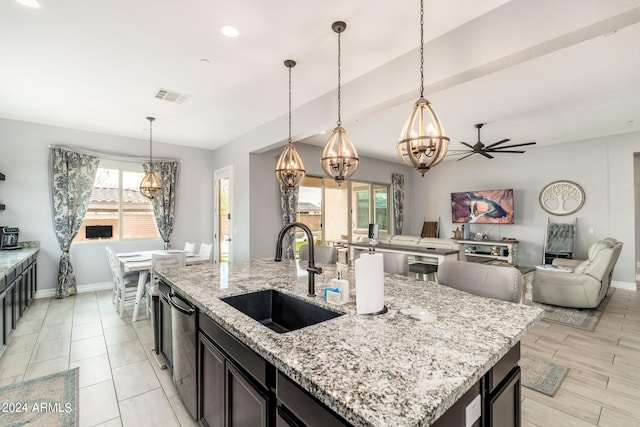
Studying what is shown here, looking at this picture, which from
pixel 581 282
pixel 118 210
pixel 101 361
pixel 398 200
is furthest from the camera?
pixel 398 200

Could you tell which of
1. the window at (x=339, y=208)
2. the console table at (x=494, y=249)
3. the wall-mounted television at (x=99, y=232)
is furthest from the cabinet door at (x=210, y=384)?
the console table at (x=494, y=249)

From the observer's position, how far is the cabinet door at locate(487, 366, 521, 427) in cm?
118

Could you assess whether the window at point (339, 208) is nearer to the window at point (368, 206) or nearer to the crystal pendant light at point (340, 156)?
the window at point (368, 206)

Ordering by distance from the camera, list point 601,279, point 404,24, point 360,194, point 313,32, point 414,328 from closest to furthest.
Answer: point 414,328, point 404,24, point 313,32, point 601,279, point 360,194

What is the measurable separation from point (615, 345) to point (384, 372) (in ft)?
12.4

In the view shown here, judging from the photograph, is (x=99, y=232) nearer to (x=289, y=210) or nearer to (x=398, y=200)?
(x=289, y=210)

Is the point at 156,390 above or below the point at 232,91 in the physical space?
below

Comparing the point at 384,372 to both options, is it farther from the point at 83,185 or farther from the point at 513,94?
the point at 83,185

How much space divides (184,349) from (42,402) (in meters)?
1.29

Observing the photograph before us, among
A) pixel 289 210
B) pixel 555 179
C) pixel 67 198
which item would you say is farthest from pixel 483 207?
pixel 67 198

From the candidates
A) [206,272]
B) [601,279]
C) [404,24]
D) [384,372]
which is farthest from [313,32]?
[601,279]

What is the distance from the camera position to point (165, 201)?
19.1 ft

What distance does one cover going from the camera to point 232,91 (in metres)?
3.58

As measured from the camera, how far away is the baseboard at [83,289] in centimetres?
474
